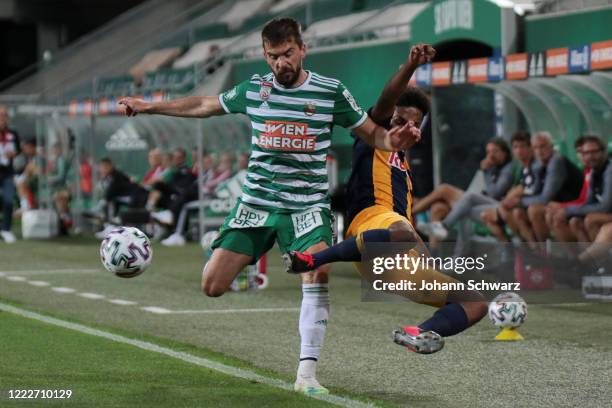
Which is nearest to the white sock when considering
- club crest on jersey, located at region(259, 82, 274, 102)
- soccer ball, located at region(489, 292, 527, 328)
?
club crest on jersey, located at region(259, 82, 274, 102)

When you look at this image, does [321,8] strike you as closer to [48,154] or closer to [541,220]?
[48,154]

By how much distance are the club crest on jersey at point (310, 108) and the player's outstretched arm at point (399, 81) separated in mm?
329

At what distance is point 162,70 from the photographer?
32.4 metres

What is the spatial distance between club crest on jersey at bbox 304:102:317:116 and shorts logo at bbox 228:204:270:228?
1.94 feet

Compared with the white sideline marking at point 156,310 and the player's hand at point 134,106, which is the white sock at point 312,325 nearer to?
the player's hand at point 134,106

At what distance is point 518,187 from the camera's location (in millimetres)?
14594

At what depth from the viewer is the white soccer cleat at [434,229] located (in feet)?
49.8

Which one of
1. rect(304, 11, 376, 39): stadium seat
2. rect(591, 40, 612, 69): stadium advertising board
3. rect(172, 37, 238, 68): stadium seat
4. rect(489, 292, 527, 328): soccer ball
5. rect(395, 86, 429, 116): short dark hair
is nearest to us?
rect(395, 86, 429, 116): short dark hair

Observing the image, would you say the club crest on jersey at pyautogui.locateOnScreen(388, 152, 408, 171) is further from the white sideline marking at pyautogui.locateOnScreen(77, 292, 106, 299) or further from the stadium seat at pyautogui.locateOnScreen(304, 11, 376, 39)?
the stadium seat at pyautogui.locateOnScreen(304, 11, 376, 39)

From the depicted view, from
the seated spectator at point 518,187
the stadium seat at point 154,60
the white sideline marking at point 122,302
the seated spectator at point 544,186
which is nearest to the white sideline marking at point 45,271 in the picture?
the white sideline marking at point 122,302

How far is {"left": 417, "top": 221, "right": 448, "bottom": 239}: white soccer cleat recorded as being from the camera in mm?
15172

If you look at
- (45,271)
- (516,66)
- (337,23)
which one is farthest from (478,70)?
(337,23)

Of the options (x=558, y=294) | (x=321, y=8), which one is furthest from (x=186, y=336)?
(x=321, y=8)

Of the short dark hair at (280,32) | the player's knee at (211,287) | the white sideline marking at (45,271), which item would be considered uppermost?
the short dark hair at (280,32)
